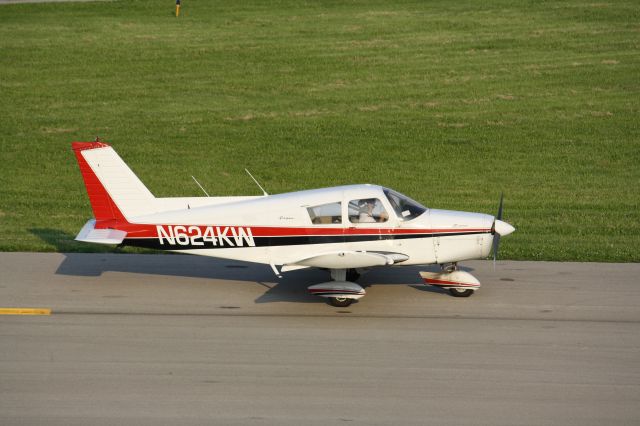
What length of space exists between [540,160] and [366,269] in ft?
37.1

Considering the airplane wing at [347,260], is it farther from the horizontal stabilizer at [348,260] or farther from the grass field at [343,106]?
the grass field at [343,106]

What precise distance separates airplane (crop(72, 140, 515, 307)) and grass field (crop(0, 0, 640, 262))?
3.23 metres

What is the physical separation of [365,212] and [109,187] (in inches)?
155

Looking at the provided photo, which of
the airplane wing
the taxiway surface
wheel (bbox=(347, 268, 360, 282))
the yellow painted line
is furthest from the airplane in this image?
the yellow painted line

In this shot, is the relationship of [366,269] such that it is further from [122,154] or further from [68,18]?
[68,18]

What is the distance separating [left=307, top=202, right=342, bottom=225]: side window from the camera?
46.9ft

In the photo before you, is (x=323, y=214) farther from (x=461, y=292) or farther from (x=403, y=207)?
(x=461, y=292)

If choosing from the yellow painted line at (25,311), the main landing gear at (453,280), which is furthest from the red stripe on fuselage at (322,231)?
the yellow painted line at (25,311)

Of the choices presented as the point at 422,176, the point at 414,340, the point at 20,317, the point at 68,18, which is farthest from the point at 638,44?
the point at 20,317

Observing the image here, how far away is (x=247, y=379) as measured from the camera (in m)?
11.3

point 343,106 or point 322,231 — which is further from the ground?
point 343,106


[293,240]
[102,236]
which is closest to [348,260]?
[293,240]

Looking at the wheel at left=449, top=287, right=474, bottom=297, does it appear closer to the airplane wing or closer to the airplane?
the airplane

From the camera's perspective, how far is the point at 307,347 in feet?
40.9
